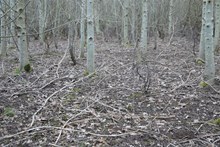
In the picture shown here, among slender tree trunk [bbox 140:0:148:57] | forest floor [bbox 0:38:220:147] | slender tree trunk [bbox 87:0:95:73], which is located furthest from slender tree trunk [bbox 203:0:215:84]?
slender tree trunk [bbox 140:0:148:57]

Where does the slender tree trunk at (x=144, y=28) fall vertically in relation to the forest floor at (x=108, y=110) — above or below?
above

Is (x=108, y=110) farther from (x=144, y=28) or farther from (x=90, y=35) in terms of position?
(x=144, y=28)

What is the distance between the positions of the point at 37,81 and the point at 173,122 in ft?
12.3

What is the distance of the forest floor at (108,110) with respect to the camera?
4.20 meters

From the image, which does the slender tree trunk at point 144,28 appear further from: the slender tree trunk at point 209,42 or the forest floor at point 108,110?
the slender tree trunk at point 209,42

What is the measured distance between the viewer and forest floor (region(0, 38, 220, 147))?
4.20 meters

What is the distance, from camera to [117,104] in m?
5.55

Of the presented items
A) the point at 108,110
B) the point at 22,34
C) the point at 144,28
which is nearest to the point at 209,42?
the point at 108,110

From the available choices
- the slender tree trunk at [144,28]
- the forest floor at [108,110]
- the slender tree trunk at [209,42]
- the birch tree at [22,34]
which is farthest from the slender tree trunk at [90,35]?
the slender tree trunk at [144,28]

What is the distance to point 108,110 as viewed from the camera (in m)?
5.24

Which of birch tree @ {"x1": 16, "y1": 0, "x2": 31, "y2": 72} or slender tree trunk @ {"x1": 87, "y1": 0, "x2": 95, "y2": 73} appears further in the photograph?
birch tree @ {"x1": 16, "y1": 0, "x2": 31, "y2": 72}

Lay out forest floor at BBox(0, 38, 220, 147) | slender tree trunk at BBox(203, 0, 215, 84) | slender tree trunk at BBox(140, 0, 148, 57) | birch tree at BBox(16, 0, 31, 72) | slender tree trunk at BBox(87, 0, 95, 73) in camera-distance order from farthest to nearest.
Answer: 1. slender tree trunk at BBox(140, 0, 148, 57)
2. birch tree at BBox(16, 0, 31, 72)
3. slender tree trunk at BBox(87, 0, 95, 73)
4. slender tree trunk at BBox(203, 0, 215, 84)
5. forest floor at BBox(0, 38, 220, 147)

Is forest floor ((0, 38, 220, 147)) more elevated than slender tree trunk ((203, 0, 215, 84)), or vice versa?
slender tree trunk ((203, 0, 215, 84))

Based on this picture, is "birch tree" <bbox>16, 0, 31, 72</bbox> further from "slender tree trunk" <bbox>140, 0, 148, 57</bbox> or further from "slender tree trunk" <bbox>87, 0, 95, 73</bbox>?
"slender tree trunk" <bbox>140, 0, 148, 57</bbox>
